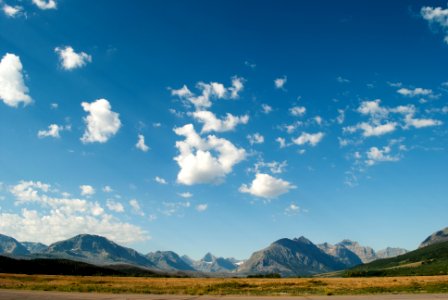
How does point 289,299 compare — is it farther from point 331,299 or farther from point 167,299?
point 167,299

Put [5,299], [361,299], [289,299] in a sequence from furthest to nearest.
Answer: [289,299]
[361,299]
[5,299]

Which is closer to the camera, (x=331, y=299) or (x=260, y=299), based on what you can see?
(x=331, y=299)

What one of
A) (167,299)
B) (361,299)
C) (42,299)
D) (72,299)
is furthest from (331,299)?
(42,299)

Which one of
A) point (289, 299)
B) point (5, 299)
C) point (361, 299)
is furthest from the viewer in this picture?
point (289, 299)

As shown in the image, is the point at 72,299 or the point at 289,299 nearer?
the point at 72,299

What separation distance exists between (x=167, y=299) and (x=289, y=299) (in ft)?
47.1

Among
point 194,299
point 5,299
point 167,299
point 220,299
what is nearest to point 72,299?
point 5,299

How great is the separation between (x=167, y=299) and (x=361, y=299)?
2139cm

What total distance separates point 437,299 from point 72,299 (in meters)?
37.8

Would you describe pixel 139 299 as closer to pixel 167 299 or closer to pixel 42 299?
pixel 167 299

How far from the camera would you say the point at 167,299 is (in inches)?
1732

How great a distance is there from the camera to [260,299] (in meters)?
48.0

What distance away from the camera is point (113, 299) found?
137ft

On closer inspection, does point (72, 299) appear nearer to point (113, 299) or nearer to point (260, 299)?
point (113, 299)
